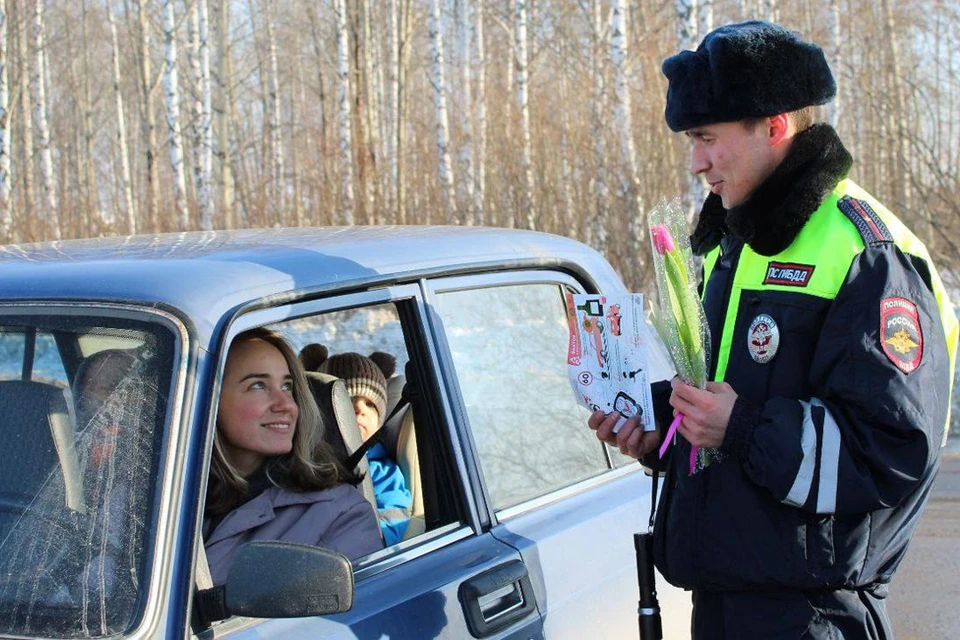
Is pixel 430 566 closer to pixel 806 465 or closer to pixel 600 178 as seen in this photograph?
pixel 806 465

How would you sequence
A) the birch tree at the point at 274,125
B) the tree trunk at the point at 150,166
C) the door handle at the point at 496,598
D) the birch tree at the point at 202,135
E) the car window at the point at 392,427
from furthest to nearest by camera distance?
1. the birch tree at the point at 202,135
2. the tree trunk at the point at 150,166
3. the birch tree at the point at 274,125
4. the car window at the point at 392,427
5. the door handle at the point at 496,598

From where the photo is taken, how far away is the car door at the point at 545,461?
2656mm

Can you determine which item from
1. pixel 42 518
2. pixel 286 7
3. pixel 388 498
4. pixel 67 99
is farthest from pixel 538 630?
pixel 67 99

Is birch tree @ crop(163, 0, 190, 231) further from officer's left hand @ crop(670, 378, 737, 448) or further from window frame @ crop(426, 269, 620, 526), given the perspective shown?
officer's left hand @ crop(670, 378, 737, 448)

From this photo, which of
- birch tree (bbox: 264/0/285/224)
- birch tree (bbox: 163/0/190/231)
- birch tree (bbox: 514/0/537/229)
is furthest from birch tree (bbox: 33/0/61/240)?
birch tree (bbox: 514/0/537/229)

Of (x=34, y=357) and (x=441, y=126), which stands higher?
(x=441, y=126)

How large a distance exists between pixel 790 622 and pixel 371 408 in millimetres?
1699

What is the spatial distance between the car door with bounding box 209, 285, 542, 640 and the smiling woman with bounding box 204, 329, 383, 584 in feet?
0.61

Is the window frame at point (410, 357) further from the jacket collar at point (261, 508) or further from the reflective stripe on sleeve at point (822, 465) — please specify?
the reflective stripe on sleeve at point (822, 465)

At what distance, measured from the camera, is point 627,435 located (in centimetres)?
247

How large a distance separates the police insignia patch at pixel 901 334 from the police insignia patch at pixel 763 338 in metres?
0.20

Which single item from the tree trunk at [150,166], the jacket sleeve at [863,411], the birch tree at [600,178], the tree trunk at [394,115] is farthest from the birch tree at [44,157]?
the jacket sleeve at [863,411]

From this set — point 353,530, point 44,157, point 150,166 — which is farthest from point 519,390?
point 44,157

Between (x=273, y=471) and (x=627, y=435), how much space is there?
0.85 meters
